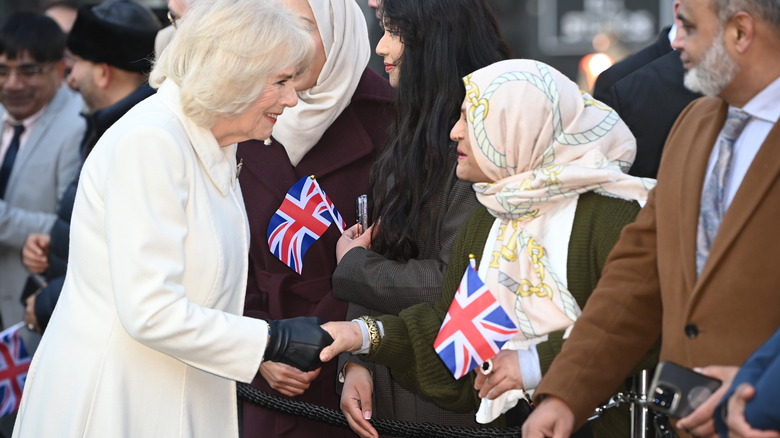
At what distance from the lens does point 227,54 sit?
3.01 m

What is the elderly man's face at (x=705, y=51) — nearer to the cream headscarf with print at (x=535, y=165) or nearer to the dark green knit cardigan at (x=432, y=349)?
the cream headscarf with print at (x=535, y=165)

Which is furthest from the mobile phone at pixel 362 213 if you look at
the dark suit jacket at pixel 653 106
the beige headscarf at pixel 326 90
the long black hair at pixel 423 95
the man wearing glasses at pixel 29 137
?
the man wearing glasses at pixel 29 137

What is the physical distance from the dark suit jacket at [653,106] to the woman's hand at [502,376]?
1.15 metres

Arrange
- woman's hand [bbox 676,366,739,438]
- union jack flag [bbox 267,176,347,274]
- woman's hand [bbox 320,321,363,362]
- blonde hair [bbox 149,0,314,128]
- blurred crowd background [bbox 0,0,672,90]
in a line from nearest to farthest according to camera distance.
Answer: woman's hand [bbox 676,366,739,438] < blonde hair [bbox 149,0,314,128] < woman's hand [bbox 320,321,363,362] < union jack flag [bbox 267,176,347,274] < blurred crowd background [bbox 0,0,672,90]

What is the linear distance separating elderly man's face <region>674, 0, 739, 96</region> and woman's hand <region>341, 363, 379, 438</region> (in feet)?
4.71

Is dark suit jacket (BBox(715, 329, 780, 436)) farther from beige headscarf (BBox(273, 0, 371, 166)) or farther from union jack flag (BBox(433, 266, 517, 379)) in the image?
beige headscarf (BBox(273, 0, 371, 166))

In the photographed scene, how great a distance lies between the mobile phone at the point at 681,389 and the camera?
8.11ft

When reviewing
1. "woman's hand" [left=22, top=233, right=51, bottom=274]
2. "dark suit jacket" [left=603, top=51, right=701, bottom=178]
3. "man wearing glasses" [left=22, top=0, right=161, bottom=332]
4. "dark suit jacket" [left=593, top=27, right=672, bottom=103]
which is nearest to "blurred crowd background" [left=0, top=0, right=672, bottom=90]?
"woman's hand" [left=22, top=233, right=51, bottom=274]

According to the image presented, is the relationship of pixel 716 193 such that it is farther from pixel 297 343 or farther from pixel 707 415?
pixel 297 343

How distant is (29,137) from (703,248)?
15.5ft

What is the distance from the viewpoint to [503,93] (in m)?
3.23

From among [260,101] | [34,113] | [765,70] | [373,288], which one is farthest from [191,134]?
[34,113]

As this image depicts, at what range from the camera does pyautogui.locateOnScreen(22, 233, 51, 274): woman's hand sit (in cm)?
586

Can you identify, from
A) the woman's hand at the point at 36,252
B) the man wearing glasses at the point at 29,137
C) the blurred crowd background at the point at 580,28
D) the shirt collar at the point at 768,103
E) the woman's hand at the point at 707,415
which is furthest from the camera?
the blurred crowd background at the point at 580,28
